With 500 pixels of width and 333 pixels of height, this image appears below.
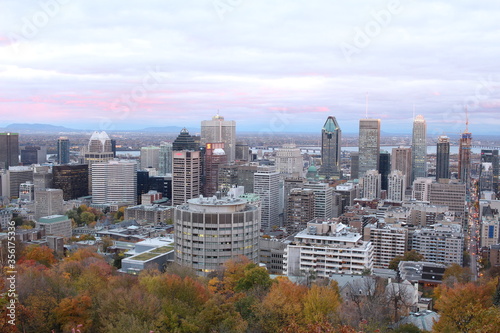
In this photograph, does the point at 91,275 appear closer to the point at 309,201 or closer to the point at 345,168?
the point at 309,201

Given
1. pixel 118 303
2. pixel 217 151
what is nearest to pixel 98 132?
pixel 217 151

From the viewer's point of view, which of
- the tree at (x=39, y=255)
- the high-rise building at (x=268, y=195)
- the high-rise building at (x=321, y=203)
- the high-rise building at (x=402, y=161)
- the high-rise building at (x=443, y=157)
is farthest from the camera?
the high-rise building at (x=402, y=161)

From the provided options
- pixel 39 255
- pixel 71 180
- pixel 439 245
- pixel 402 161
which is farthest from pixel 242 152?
pixel 39 255

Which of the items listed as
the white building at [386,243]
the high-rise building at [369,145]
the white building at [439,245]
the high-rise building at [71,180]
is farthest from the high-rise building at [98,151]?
the white building at [439,245]

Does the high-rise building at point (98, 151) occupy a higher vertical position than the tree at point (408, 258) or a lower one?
higher

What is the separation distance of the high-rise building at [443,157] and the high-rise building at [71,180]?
53.4 meters

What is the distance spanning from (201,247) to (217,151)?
49211mm

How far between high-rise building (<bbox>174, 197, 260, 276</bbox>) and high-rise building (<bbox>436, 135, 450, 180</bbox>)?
2632 inches

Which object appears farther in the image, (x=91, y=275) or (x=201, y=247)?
(x=201, y=247)

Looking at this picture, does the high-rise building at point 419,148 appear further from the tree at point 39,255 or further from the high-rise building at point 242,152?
the tree at point 39,255

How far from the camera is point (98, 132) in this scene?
86.6m

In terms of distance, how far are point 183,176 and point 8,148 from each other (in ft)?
139

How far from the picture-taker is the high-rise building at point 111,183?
67.9 m

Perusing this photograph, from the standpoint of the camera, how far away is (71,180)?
70062 millimetres
